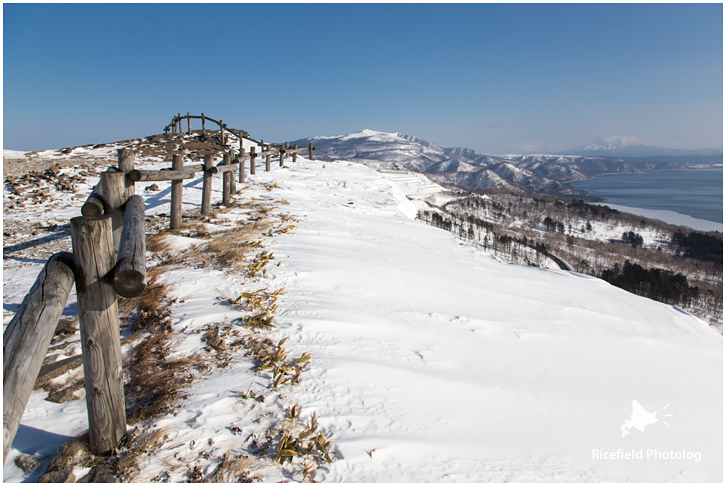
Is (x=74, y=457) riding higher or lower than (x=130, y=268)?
lower

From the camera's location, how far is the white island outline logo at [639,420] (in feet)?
10.6

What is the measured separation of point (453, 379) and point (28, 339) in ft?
10.7

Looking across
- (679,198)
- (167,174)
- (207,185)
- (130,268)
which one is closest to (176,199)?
(167,174)

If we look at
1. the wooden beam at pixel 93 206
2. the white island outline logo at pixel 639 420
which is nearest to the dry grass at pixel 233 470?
the wooden beam at pixel 93 206

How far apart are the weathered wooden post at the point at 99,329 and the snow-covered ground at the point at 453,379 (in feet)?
1.20

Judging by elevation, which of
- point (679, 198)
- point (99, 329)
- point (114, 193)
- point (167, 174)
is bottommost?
point (99, 329)

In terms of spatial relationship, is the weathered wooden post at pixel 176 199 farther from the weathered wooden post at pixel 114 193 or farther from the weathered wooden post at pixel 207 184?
the weathered wooden post at pixel 114 193

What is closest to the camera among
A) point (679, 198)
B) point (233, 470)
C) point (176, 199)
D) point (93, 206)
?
point (233, 470)

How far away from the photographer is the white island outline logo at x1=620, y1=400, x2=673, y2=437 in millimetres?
3244

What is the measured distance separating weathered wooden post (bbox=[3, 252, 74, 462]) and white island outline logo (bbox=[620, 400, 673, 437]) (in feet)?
14.1

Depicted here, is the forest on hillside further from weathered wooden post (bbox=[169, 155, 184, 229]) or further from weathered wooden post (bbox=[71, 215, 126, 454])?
weathered wooden post (bbox=[71, 215, 126, 454])

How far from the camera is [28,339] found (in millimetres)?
1585

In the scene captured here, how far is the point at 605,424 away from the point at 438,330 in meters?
1.92

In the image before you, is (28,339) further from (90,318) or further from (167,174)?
(167,174)
